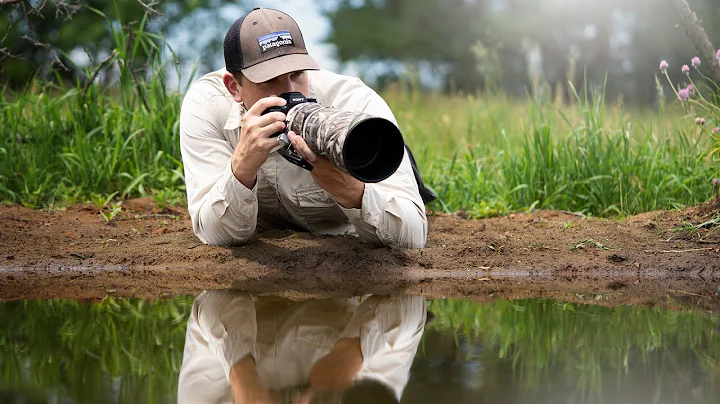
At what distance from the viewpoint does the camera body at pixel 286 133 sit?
261 cm

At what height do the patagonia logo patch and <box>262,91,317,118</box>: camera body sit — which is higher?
the patagonia logo patch

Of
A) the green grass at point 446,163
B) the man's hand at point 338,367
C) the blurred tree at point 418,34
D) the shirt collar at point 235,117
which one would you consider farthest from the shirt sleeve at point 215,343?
the blurred tree at point 418,34

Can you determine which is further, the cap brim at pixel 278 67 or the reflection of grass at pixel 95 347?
the cap brim at pixel 278 67

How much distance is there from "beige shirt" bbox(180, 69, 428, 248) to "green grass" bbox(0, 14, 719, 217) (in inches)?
51.2

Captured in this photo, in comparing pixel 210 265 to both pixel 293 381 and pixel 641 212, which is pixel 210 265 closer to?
pixel 293 381

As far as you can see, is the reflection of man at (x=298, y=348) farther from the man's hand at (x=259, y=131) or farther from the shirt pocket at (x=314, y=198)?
the shirt pocket at (x=314, y=198)

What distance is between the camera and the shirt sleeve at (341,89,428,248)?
2963 millimetres

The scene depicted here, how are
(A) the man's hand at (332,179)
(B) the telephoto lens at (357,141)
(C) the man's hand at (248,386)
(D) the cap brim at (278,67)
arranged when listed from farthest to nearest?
(D) the cap brim at (278,67), (A) the man's hand at (332,179), (B) the telephoto lens at (357,141), (C) the man's hand at (248,386)

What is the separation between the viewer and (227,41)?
9.72 feet

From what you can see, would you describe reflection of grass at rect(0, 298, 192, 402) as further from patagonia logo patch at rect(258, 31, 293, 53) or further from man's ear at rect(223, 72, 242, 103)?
patagonia logo patch at rect(258, 31, 293, 53)

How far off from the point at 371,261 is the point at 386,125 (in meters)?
0.79

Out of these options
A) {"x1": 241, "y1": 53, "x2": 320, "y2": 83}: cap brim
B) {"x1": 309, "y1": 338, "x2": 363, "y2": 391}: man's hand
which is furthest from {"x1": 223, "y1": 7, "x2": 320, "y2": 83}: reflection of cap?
{"x1": 309, "y1": 338, "x2": 363, "y2": 391}: man's hand

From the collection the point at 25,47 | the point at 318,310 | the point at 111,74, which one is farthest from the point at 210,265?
the point at 25,47

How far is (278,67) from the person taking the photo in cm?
279
